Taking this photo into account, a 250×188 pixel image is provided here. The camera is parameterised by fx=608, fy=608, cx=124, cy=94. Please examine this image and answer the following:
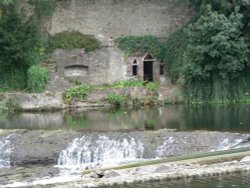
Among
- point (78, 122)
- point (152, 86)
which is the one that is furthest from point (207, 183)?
point (152, 86)

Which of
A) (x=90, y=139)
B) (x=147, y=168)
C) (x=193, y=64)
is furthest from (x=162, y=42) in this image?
(x=147, y=168)

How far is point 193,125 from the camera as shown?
24.1 metres

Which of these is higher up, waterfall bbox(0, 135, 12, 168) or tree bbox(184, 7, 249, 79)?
tree bbox(184, 7, 249, 79)

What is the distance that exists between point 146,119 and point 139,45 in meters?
11.6

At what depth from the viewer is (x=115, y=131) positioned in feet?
73.8

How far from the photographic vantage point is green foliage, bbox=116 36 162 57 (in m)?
37.3

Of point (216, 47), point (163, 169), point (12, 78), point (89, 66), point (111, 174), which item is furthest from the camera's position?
point (89, 66)

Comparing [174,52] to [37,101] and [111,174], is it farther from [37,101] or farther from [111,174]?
[111,174]

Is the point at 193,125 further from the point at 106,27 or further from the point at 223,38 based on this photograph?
the point at 106,27

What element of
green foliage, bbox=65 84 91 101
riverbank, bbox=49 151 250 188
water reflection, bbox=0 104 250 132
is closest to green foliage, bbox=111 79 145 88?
green foliage, bbox=65 84 91 101

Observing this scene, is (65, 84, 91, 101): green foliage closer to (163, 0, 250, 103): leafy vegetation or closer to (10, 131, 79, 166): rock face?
(163, 0, 250, 103): leafy vegetation

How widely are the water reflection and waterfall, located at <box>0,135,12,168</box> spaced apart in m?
2.90

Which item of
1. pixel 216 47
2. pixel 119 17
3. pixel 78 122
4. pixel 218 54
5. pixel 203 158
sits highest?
pixel 119 17

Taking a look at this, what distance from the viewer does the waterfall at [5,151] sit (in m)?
20.9
